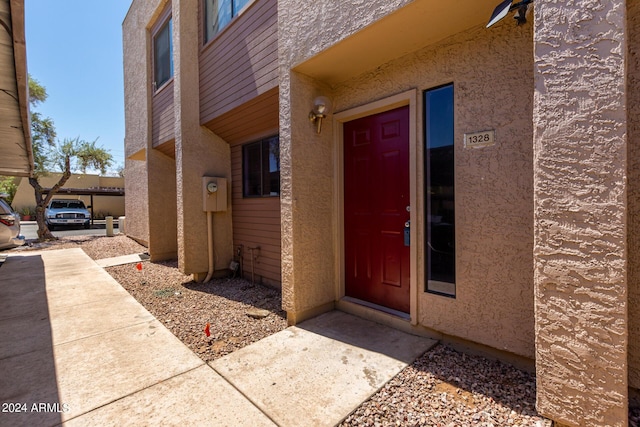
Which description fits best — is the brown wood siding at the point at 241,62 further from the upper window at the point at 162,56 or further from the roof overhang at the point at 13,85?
the roof overhang at the point at 13,85

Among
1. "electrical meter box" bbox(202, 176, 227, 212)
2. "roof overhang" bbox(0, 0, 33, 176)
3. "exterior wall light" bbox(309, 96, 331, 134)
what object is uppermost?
"roof overhang" bbox(0, 0, 33, 176)

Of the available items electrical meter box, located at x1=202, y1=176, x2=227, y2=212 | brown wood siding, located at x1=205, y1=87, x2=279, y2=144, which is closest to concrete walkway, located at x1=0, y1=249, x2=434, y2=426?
electrical meter box, located at x1=202, y1=176, x2=227, y2=212

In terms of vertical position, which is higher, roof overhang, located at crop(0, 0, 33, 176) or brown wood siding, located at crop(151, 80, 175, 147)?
brown wood siding, located at crop(151, 80, 175, 147)

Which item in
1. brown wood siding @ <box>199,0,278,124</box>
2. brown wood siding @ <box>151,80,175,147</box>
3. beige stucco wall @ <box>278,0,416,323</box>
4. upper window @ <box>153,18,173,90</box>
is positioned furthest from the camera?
upper window @ <box>153,18,173,90</box>

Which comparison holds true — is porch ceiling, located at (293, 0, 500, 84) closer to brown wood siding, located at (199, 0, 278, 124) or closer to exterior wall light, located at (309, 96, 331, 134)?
exterior wall light, located at (309, 96, 331, 134)

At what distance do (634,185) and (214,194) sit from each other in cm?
562

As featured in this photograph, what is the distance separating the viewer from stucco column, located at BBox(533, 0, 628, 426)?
1.51 m

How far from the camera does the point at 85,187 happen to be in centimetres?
2562

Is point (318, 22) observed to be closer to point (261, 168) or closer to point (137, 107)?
point (261, 168)

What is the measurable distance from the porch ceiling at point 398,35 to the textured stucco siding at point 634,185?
36.4 inches

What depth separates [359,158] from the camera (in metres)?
3.64

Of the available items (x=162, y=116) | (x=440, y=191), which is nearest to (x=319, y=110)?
(x=440, y=191)

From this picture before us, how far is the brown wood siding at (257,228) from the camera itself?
4918 mm

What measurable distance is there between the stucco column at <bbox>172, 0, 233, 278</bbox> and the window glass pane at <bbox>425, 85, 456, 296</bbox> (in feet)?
14.4
